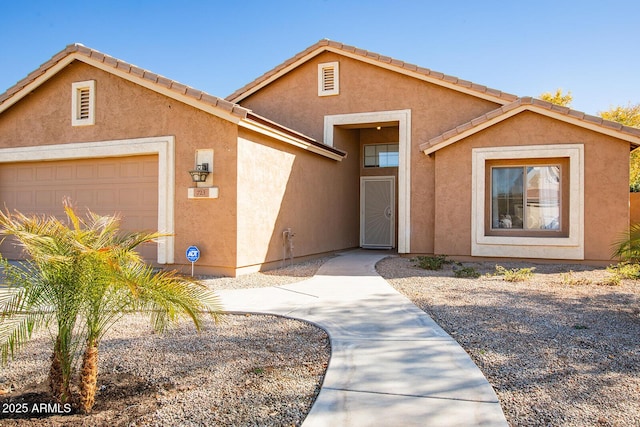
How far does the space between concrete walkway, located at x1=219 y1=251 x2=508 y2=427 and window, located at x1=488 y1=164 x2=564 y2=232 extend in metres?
5.56

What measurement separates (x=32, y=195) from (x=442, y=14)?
11832 millimetres

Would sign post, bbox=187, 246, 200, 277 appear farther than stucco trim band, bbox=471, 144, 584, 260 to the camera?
No

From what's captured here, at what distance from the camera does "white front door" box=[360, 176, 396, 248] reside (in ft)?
50.4

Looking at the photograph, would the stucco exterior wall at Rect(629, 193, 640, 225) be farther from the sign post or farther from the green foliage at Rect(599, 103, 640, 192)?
the sign post

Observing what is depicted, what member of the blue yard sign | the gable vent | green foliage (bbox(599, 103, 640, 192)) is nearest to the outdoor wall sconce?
the blue yard sign

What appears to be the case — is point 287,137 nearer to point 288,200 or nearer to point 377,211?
point 288,200

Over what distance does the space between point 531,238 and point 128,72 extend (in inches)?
395

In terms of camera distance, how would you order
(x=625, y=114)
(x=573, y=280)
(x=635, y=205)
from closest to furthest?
(x=573, y=280)
(x=635, y=205)
(x=625, y=114)

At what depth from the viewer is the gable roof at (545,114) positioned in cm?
1039

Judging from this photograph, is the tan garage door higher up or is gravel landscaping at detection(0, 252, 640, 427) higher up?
the tan garage door

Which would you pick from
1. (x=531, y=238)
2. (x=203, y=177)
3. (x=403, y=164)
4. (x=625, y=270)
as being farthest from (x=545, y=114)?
(x=203, y=177)

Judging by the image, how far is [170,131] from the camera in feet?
31.0

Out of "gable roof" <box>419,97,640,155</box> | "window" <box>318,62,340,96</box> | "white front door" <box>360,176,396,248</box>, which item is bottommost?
"white front door" <box>360,176,396,248</box>

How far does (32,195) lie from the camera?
11.0m
